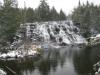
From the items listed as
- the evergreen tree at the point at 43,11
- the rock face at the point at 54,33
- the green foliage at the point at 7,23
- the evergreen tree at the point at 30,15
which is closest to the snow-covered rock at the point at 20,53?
the green foliage at the point at 7,23

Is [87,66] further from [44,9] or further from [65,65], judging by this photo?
[44,9]

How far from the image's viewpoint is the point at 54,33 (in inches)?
4496

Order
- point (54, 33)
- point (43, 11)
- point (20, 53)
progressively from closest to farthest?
point (20, 53), point (54, 33), point (43, 11)

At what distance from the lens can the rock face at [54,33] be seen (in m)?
108

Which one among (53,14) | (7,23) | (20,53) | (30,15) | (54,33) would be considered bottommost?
(20,53)

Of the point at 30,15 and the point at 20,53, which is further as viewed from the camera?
the point at 30,15

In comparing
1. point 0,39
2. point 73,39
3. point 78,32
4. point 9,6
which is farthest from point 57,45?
point 0,39

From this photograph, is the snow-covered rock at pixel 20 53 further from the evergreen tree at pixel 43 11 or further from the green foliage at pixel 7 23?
the evergreen tree at pixel 43 11

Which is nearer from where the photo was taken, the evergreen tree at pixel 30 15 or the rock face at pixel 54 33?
the rock face at pixel 54 33

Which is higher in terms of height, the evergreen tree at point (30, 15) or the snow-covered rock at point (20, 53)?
the evergreen tree at point (30, 15)

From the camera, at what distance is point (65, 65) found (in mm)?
52781

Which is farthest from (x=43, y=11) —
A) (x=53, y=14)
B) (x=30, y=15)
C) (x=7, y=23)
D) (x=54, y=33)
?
(x=7, y=23)

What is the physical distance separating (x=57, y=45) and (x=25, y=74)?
56.8m

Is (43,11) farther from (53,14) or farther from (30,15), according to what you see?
(53,14)
